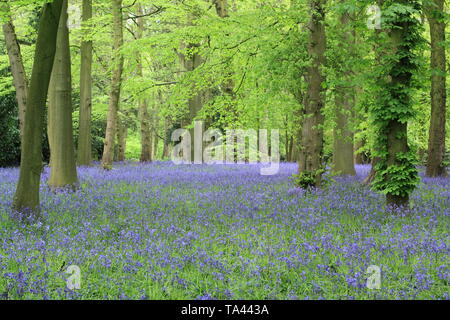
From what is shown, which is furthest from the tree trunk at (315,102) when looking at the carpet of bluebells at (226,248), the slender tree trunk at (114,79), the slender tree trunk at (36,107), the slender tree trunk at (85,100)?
the slender tree trunk at (85,100)

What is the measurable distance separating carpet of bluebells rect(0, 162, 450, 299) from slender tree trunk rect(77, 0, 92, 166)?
10.6 metres

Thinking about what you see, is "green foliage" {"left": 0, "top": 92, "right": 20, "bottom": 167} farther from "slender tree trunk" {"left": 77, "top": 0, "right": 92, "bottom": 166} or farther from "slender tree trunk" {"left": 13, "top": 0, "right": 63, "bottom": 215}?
"slender tree trunk" {"left": 13, "top": 0, "right": 63, "bottom": 215}

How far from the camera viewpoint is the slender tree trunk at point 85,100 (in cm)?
2102

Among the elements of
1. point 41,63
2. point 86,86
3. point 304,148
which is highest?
point 86,86

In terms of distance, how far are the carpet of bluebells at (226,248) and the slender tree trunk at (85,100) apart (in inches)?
418

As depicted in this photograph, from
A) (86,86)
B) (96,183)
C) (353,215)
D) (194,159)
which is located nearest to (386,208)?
(353,215)

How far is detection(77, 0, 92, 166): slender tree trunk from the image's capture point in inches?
827

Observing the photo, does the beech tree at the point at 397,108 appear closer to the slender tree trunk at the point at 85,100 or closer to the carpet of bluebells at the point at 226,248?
→ the carpet of bluebells at the point at 226,248

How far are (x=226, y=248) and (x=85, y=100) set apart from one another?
16559 millimetres

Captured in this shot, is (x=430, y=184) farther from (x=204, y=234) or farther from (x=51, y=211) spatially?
(x=51, y=211)

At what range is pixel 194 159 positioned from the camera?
2922 centimetres
